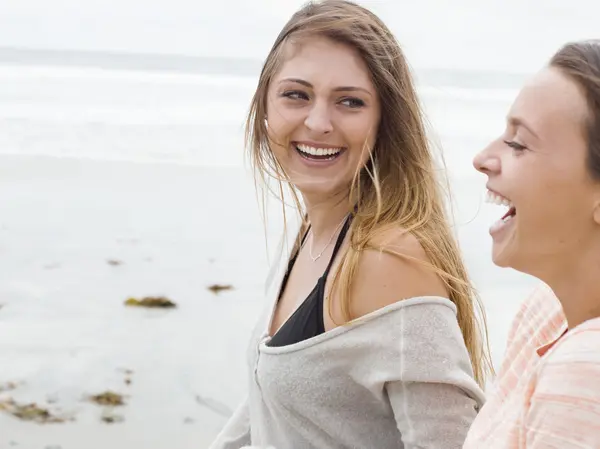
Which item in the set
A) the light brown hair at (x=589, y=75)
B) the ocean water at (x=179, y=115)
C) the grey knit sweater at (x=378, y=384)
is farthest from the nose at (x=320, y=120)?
the light brown hair at (x=589, y=75)

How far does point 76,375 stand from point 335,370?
7.66 ft

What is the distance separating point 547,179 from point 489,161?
0.12 m

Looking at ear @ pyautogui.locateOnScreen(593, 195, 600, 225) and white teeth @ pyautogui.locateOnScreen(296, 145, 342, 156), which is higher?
ear @ pyautogui.locateOnScreen(593, 195, 600, 225)

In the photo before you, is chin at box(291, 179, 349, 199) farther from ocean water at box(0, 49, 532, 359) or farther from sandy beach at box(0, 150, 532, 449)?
sandy beach at box(0, 150, 532, 449)

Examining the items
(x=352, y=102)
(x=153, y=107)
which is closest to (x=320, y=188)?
(x=352, y=102)

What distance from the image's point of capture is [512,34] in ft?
71.8

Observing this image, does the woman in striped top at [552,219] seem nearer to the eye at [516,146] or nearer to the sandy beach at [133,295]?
the eye at [516,146]

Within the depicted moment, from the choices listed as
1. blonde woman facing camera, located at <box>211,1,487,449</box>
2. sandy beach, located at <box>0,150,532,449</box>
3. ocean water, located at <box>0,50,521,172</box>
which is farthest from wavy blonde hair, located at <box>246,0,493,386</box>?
ocean water, located at <box>0,50,521,172</box>

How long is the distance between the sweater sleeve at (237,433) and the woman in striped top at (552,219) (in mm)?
1073

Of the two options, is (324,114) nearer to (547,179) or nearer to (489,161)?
(489,161)

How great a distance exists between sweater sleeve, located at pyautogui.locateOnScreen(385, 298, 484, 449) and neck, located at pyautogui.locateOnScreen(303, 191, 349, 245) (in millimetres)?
416

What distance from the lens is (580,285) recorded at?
4.38 ft

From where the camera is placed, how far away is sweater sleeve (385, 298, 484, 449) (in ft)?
5.88

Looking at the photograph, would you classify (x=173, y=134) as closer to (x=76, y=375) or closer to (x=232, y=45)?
(x=76, y=375)
